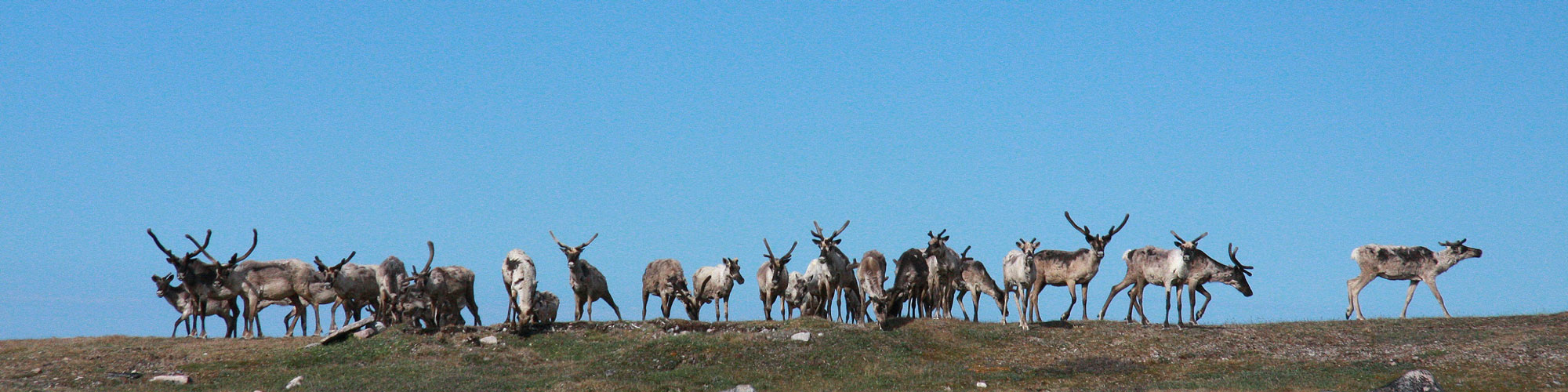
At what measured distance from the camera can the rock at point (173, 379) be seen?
2555cm

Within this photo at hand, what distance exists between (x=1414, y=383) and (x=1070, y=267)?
42.5 ft

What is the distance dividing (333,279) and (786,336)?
46.4 feet

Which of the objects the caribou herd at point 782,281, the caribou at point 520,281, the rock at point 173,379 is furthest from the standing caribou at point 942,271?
the rock at point 173,379

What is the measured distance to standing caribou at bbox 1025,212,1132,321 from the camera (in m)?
33.7

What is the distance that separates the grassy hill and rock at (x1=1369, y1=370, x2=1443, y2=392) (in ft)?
2.82

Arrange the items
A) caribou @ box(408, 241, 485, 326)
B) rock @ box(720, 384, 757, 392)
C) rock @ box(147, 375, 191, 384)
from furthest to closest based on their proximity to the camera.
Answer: caribou @ box(408, 241, 485, 326) < rock @ box(147, 375, 191, 384) < rock @ box(720, 384, 757, 392)

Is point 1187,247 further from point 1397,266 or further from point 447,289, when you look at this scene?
point 447,289

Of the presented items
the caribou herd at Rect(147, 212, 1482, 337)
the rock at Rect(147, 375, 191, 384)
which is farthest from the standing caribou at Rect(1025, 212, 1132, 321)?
the rock at Rect(147, 375, 191, 384)

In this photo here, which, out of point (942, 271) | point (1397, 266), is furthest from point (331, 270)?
point (1397, 266)

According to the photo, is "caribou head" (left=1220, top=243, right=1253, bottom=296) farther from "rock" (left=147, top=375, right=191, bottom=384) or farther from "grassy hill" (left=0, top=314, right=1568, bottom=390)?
"rock" (left=147, top=375, right=191, bottom=384)

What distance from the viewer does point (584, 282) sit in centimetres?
3372

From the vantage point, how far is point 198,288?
3453cm

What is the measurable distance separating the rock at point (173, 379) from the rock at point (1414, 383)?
23.6 m

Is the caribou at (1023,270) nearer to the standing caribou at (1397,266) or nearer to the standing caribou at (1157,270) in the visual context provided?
the standing caribou at (1157,270)
